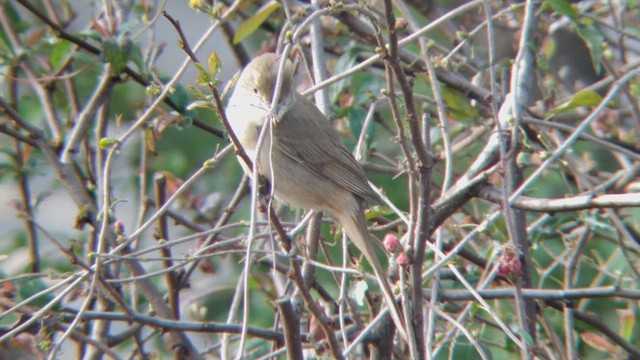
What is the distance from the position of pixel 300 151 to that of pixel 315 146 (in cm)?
8

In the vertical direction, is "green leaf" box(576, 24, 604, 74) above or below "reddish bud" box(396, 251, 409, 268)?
above

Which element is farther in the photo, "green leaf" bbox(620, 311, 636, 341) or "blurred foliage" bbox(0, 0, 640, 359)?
"green leaf" bbox(620, 311, 636, 341)

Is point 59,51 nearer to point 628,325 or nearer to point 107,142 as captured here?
point 107,142

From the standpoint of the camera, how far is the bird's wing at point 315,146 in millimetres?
4094

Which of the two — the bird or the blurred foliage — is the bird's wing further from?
the blurred foliage

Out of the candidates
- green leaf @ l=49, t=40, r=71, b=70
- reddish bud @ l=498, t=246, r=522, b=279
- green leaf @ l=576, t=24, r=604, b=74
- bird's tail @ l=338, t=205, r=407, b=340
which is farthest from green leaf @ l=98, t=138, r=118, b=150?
green leaf @ l=576, t=24, r=604, b=74

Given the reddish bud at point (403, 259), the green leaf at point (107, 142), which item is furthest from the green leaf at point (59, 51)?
the reddish bud at point (403, 259)

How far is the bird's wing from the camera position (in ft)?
13.4

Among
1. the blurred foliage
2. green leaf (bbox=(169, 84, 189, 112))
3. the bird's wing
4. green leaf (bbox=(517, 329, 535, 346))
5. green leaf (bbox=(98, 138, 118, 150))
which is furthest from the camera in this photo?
the bird's wing

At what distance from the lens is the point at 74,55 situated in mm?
4055

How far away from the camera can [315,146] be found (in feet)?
14.0

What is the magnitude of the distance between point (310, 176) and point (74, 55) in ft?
3.98

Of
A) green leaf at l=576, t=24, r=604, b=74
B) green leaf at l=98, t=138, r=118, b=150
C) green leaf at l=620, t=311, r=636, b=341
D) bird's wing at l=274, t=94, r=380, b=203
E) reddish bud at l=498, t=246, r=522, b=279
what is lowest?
reddish bud at l=498, t=246, r=522, b=279

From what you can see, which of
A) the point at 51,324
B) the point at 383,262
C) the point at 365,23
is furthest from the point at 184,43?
the point at 383,262
